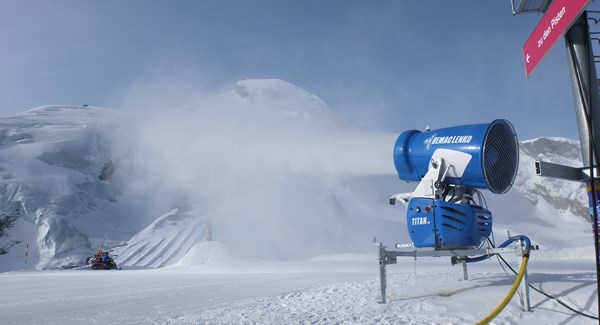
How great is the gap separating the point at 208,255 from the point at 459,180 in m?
11.4

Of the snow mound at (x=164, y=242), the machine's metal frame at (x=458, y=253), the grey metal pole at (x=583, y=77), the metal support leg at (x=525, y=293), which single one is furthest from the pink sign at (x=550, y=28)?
the snow mound at (x=164, y=242)

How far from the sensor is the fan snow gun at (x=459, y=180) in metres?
4.42

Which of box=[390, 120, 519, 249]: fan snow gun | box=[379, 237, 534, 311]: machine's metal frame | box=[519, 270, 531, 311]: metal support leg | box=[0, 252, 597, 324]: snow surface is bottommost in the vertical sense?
box=[0, 252, 597, 324]: snow surface

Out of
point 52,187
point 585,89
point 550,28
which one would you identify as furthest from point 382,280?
point 52,187

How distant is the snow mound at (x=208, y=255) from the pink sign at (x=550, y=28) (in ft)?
39.6

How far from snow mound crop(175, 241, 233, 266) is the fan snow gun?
33.7ft

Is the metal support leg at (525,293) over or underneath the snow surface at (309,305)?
over

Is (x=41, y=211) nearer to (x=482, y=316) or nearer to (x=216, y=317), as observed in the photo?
(x=216, y=317)

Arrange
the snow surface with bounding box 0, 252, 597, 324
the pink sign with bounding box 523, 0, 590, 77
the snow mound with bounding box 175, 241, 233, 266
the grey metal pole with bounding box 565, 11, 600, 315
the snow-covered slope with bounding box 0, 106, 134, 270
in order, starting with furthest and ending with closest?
the snow-covered slope with bounding box 0, 106, 134, 270 < the snow mound with bounding box 175, 241, 233, 266 < the snow surface with bounding box 0, 252, 597, 324 < the grey metal pole with bounding box 565, 11, 600, 315 < the pink sign with bounding box 523, 0, 590, 77

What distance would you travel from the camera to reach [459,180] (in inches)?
183

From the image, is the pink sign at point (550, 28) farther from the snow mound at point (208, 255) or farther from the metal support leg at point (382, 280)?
the snow mound at point (208, 255)

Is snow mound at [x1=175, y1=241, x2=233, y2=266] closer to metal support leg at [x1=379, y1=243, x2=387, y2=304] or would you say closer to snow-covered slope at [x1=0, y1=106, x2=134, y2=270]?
metal support leg at [x1=379, y1=243, x2=387, y2=304]

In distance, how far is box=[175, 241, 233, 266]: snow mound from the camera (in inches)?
546

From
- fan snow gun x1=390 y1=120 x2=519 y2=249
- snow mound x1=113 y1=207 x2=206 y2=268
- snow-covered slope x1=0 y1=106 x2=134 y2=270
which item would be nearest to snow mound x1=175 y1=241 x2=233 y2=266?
snow mound x1=113 y1=207 x2=206 y2=268
